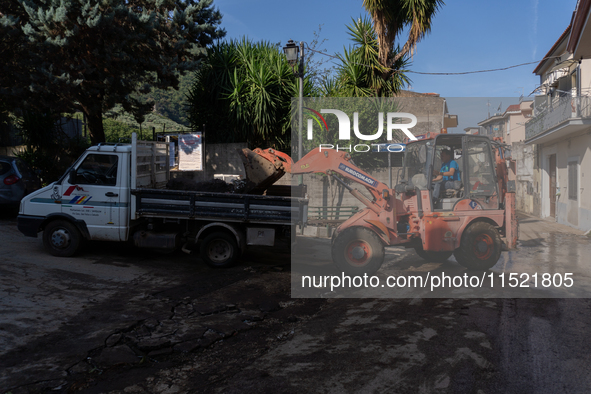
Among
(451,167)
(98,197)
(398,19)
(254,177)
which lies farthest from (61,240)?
(398,19)

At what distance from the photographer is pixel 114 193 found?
828 cm

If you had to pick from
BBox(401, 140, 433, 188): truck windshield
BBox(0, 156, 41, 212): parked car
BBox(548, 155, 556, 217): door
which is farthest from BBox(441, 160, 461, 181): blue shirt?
BBox(548, 155, 556, 217): door

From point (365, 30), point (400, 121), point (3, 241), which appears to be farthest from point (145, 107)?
point (400, 121)

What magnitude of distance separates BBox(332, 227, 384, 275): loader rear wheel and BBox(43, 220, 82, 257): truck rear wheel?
484 cm

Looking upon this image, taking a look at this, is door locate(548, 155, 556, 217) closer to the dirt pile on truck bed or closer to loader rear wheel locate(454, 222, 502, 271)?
loader rear wheel locate(454, 222, 502, 271)

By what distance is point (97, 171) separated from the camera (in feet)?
27.6

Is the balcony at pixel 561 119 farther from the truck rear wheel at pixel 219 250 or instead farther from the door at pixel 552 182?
the truck rear wheel at pixel 219 250

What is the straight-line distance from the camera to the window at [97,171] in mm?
8344

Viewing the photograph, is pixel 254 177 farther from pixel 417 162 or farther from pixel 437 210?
pixel 437 210

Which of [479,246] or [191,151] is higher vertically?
[191,151]

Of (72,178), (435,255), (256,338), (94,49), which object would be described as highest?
(94,49)

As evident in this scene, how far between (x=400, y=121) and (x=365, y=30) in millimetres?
3447

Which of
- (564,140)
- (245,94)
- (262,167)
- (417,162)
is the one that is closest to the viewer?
(417,162)

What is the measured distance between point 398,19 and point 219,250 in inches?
388
